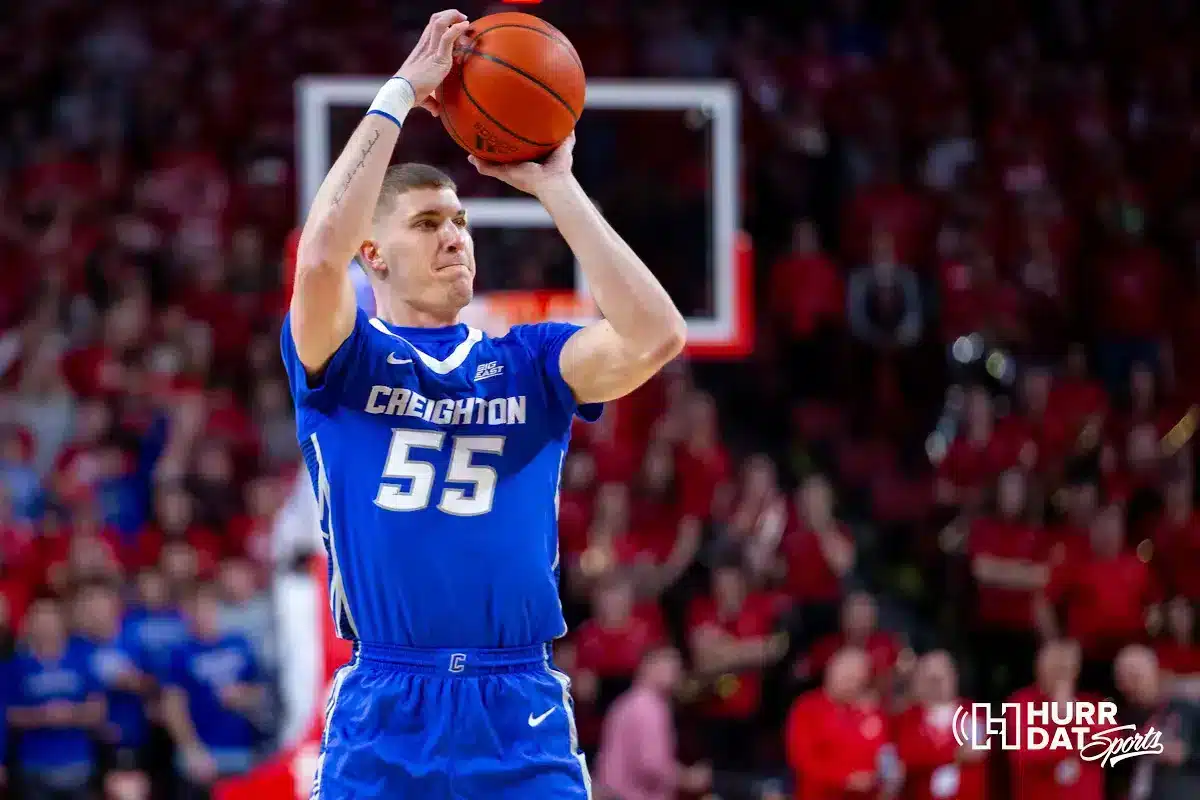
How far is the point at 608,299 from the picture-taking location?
3938mm

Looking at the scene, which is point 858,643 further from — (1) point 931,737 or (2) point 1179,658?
(2) point 1179,658

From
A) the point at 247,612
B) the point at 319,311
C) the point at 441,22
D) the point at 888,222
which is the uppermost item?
the point at 888,222

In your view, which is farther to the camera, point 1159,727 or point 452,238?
point 1159,727

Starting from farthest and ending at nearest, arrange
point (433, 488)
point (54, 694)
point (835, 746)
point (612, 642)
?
point (612, 642) → point (54, 694) → point (835, 746) → point (433, 488)

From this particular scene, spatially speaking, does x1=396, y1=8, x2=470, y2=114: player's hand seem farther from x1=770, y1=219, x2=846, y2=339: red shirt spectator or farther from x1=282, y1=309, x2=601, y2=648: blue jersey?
x1=770, y1=219, x2=846, y2=339: red shirt spectator

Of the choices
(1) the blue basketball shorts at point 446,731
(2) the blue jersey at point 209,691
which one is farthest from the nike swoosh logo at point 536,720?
(2) the blue jersey at point 209,691

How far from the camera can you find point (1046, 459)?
39.9 ft

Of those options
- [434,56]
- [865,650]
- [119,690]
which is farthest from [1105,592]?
[434,56]

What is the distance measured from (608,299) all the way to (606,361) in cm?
19

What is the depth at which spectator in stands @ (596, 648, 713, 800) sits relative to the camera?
10031 millimetres

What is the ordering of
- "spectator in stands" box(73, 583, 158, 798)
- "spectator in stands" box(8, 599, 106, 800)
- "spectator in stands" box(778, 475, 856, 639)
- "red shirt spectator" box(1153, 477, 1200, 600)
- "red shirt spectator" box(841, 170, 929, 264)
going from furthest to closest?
"red shirt spectator" box(841, 170, 929, 264) → "red shirt spectator" box(1153, 477, 1200, 600) → "spectator in stands" box(778, 475, 856, 639) → "spectator in stands" box(73, 583, 158, 798) → "spectator in stands" box(8, 599, 106, 800)

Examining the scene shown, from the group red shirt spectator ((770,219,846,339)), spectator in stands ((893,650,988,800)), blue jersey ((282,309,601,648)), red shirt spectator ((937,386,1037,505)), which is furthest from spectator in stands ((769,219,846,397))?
blue jersey ((282,309,601,648))

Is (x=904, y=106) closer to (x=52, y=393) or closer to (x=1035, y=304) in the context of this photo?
(x=1035, y=304)

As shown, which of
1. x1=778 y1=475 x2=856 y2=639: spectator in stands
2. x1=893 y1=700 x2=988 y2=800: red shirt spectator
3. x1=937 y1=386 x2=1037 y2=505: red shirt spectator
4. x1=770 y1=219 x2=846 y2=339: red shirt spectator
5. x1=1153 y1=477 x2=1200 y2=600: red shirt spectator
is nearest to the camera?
x1=893 y1=700 x2=988 y2=800: red shirt spectator
